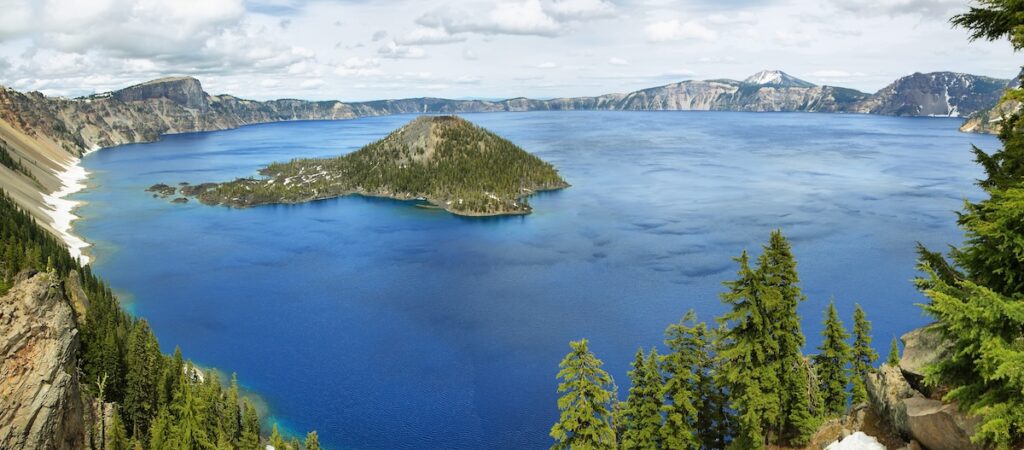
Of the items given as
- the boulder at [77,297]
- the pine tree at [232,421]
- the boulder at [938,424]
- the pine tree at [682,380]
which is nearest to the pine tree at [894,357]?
the boulder at [938,424]

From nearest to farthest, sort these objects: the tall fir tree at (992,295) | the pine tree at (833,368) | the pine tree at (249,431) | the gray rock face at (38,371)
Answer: the tall fir tree at (992,295) → the pine tree at (833,368) → the gray rock face at (38,371) → the pine tree at (249,431)

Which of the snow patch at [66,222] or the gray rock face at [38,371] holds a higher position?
the gray rock face at [38,371]

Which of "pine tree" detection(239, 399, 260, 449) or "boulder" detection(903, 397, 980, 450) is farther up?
"boulder" detection(903, 397, 980, 450)

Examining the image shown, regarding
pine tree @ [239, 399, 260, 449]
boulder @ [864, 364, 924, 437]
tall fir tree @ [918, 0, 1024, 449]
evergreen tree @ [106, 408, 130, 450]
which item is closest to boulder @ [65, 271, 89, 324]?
evergreen tree @ [106, 408, 130, 450]

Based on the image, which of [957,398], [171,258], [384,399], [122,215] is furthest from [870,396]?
[122,215]

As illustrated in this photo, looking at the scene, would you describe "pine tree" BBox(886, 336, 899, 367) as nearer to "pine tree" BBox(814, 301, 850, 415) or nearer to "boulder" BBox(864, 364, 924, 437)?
"boulder" BBox(864, 364, 924, 437)

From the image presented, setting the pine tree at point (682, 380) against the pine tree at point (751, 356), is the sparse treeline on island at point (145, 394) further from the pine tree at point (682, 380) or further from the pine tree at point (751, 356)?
the pine tree at point (751, 356)
